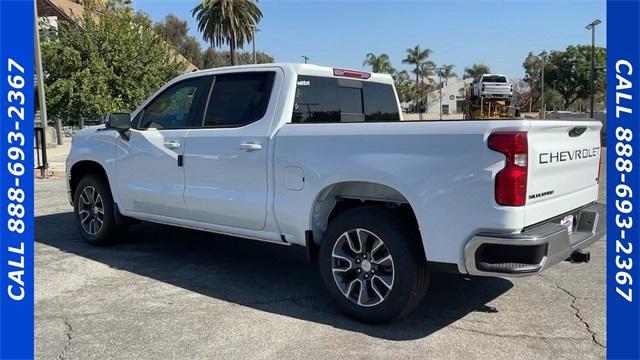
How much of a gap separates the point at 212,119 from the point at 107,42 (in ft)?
74.6

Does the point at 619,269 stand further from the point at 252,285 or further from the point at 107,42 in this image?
the point at 107,42

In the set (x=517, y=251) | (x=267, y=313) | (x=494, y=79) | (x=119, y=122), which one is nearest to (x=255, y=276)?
(x=267, y=313)

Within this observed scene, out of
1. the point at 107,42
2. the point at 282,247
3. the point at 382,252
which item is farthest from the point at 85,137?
the point at 107,42

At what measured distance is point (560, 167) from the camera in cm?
382

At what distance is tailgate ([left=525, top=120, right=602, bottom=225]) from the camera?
3512mm

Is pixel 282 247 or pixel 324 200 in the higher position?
pixel 324 200

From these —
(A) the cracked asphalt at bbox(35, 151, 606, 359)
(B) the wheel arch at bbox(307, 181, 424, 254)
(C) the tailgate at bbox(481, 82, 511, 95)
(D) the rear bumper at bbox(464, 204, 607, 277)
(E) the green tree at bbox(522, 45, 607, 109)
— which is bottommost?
(A) the cracked asphalt at bbox(35, 151, 606, 359)

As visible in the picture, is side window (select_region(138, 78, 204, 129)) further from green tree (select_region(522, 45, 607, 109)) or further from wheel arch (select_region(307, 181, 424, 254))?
green tree (select_region(522, 45, 607, 109))

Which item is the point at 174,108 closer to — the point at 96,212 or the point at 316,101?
the point at 316,101

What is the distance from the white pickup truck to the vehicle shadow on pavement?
1.07 ft

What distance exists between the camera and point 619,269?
12.9ft

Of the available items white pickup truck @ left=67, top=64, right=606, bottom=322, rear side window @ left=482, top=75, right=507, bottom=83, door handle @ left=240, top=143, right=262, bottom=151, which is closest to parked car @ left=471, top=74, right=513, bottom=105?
rear side window @ left=482, top=75, right=507, bottom=83

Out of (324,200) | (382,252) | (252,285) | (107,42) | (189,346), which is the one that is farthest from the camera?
(107,42)

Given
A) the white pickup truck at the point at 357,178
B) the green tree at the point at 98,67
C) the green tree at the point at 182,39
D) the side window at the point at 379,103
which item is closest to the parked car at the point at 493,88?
the green tree at the point at 98,67
